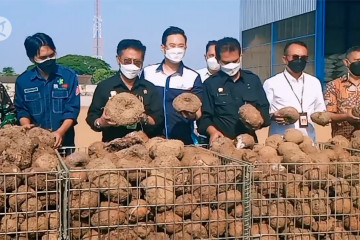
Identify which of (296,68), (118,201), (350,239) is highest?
(296,68)

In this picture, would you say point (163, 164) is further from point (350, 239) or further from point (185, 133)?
point (185, 133)

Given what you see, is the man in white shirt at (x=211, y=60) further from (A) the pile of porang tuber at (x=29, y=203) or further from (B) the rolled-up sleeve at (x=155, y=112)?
(A) the pile of porang tuber at (x=29, y=203)

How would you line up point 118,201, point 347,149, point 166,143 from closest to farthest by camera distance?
1. point 118,201
2. point 166,143
3. point 347,149

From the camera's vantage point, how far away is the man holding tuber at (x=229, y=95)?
463 centimetres

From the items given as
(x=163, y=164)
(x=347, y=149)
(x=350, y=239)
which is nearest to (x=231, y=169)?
(x=163, y=164)

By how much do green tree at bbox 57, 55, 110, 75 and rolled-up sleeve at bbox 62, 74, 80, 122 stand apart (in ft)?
188

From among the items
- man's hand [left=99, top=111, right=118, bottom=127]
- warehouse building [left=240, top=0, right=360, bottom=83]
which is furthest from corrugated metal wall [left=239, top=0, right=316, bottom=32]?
man's hand [left=99, top=111, right=118, bottom=127]

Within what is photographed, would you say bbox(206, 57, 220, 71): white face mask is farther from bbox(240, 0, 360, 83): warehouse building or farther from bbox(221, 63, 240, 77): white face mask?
bbox(240, 0, 360, 83): warehouse building

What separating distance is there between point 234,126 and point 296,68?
805 millimetres

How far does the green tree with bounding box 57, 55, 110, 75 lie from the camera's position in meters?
62.6

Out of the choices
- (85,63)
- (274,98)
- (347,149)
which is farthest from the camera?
(85,63)

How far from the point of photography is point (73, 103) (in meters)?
4.88

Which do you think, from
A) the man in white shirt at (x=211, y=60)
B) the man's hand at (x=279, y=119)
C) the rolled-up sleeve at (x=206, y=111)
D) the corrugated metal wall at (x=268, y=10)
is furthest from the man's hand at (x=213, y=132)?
the corrugated metal wall at (x=268, y=10)

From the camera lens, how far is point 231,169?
117 inches
